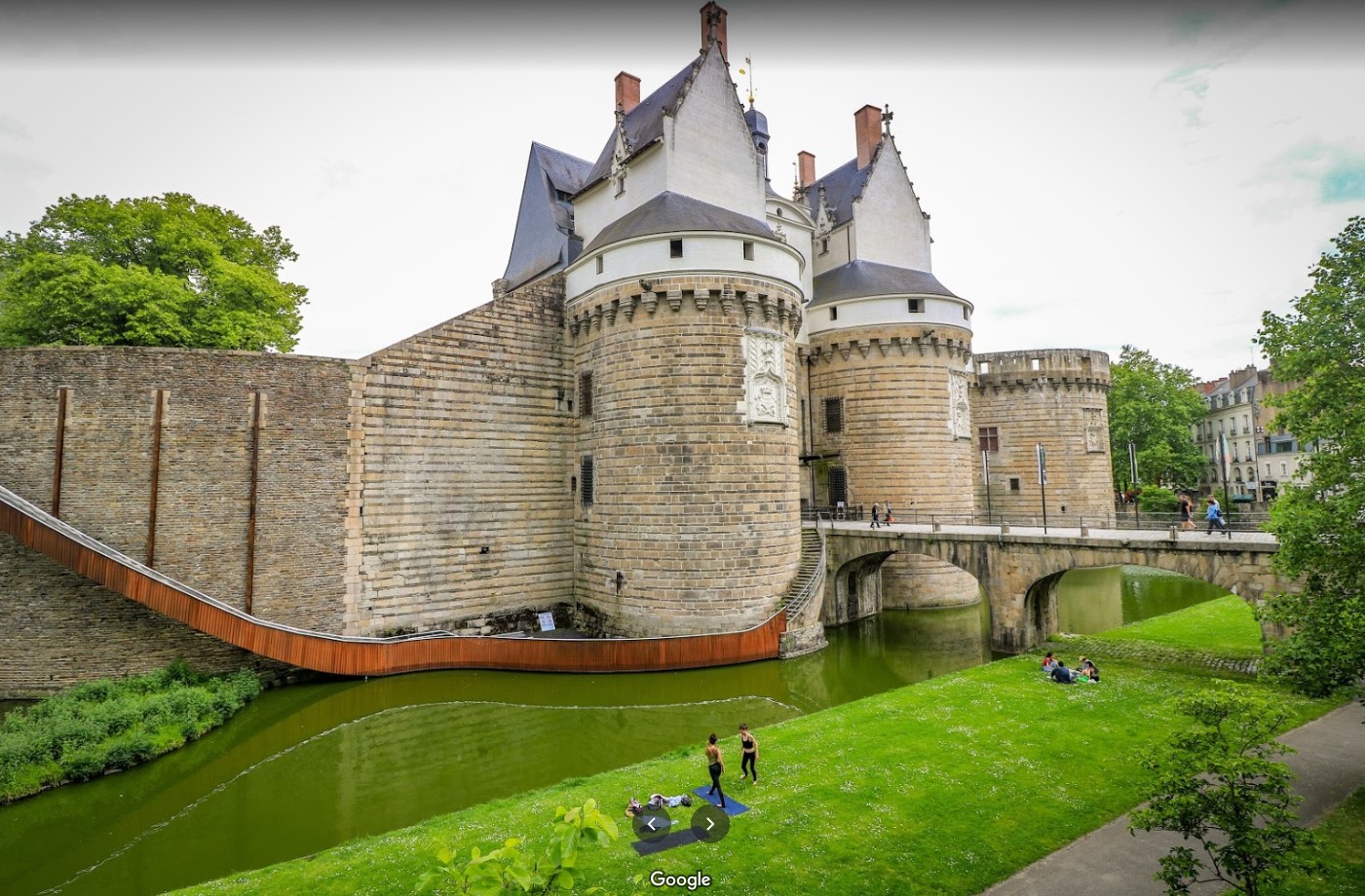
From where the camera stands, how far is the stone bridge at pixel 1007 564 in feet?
52.0

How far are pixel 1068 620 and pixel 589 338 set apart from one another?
21835mm

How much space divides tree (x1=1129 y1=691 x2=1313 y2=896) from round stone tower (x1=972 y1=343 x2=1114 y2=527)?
31.8 metres

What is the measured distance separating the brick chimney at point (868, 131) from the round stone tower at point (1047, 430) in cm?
1309

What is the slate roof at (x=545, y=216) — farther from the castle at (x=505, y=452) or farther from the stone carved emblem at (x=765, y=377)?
the stone carved emblem at (x=765, y=377)

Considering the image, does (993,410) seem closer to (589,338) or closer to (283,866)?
(589,338)

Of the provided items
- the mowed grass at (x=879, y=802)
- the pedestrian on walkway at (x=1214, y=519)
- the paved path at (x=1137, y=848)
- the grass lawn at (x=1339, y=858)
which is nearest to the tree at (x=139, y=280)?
the mowed grass at (x=879, y=802)

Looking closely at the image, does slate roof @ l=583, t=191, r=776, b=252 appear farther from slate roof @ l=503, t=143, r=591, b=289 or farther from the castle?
slate roof @ l=503, t=143, r=591, b=289

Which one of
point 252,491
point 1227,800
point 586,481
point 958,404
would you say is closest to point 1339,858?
point 1227,800

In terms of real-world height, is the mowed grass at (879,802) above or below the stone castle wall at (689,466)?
below

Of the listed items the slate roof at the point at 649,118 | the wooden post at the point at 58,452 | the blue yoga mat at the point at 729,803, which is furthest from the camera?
the slate roof at the point at 649,118

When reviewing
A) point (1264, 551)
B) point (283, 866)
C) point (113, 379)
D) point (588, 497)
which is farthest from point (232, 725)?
point (1264, 551)

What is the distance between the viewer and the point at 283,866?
9.91 m

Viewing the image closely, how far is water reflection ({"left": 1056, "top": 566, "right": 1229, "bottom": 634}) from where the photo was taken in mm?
26828

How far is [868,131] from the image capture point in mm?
32719
